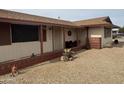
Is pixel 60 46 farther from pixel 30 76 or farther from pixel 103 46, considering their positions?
pixel 30 76

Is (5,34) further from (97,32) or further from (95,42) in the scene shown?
(97,32)

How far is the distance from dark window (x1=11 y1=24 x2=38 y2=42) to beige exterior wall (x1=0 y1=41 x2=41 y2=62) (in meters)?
0.30

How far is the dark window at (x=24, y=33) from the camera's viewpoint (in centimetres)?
923

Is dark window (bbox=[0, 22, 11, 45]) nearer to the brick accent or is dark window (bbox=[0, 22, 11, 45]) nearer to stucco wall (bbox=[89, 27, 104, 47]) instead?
the brick accent

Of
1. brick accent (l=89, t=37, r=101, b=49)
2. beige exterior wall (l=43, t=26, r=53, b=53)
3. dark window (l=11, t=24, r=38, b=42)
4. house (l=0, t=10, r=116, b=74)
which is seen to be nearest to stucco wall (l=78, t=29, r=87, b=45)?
house (l=0, t=10, r=116, b=74)

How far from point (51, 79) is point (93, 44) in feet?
36.9

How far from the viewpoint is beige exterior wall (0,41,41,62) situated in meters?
8.61

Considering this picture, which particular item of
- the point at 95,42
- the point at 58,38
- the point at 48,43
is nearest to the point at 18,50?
the point at 48,43

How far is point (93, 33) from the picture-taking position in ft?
56.7

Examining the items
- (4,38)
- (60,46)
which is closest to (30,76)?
(4,38)

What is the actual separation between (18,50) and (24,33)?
1.17 meters

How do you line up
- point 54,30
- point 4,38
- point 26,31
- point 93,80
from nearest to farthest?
point 93,80 < point 4,38 < point 26,31 < point 54,30

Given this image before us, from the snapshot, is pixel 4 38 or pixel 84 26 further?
pixel 84 26

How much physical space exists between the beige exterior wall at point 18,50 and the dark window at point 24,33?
30 cm
